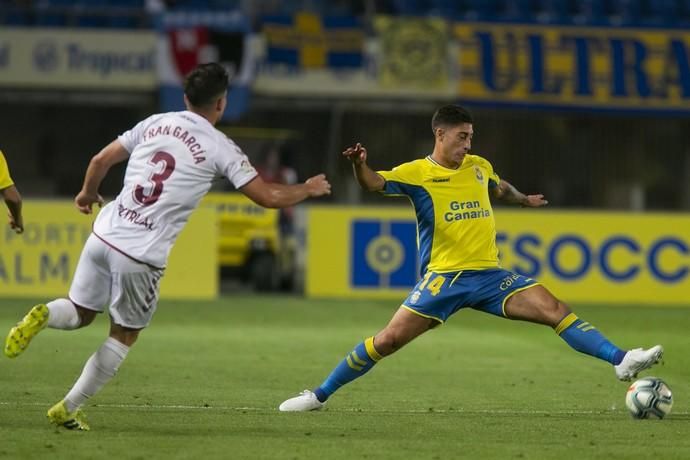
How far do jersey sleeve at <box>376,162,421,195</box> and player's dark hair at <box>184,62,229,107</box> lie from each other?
4.97 feet

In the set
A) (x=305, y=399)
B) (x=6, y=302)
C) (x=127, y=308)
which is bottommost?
(x=6, y=302)

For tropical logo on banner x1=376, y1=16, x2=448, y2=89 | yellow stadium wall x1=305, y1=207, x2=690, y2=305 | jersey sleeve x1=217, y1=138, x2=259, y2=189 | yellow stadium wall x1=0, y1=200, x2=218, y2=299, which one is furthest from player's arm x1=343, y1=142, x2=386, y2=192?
tropical logo on banner x1=376, y1=16, x2=448, y2=89

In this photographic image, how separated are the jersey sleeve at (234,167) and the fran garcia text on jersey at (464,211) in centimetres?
179

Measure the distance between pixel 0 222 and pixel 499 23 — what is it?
9111 millimetres

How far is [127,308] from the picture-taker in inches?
281

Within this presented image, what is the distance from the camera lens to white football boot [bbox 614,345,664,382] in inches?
310

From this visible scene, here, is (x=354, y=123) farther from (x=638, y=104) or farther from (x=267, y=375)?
(x=267, y=375)

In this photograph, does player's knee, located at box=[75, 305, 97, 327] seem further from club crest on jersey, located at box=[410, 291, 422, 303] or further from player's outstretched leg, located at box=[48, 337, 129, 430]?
club crest on jersey, located at box=[410, 291, 422, 303]

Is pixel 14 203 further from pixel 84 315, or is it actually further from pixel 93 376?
pixel 93 376

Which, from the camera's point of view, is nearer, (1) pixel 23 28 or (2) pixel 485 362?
(2) pixel 485 362

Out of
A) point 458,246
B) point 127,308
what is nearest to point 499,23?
point 458,246

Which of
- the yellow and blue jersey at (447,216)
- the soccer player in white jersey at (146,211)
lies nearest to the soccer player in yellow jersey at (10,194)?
the soccer player in white jersey at (146,211)

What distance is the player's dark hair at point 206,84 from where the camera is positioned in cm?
713

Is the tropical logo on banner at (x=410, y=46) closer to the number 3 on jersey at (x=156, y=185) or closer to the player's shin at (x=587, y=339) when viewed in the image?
the player's shin at (x=587, y=339)
